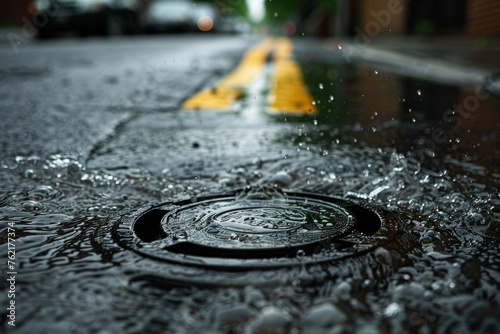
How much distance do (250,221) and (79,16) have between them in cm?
1783

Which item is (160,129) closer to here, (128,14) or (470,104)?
(470,104)

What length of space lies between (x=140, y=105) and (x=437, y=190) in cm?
273

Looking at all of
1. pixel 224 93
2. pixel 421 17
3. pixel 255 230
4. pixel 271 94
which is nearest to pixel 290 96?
pixel 271 94

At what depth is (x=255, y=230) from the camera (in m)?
1.56

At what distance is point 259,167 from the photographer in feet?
7.90

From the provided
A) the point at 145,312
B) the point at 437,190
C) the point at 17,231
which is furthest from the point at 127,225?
the point at 437,190

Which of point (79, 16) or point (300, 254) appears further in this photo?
point (79, 16)

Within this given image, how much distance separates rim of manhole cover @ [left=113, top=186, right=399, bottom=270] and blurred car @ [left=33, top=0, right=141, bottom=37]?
56.0 feet

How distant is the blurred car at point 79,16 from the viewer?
1769cm

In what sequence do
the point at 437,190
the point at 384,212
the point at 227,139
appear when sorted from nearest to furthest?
the point at 384,212 < the point at 437,190 < the point at 227,139

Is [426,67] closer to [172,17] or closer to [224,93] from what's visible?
[224,93]

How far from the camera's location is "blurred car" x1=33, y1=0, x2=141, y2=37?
17.7 m

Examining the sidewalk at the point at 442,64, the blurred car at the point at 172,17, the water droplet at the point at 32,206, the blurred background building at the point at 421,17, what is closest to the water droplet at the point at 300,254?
the water droplet at the point at 32,206

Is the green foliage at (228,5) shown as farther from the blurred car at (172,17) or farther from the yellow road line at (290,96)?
the blurred car at (172,17)
